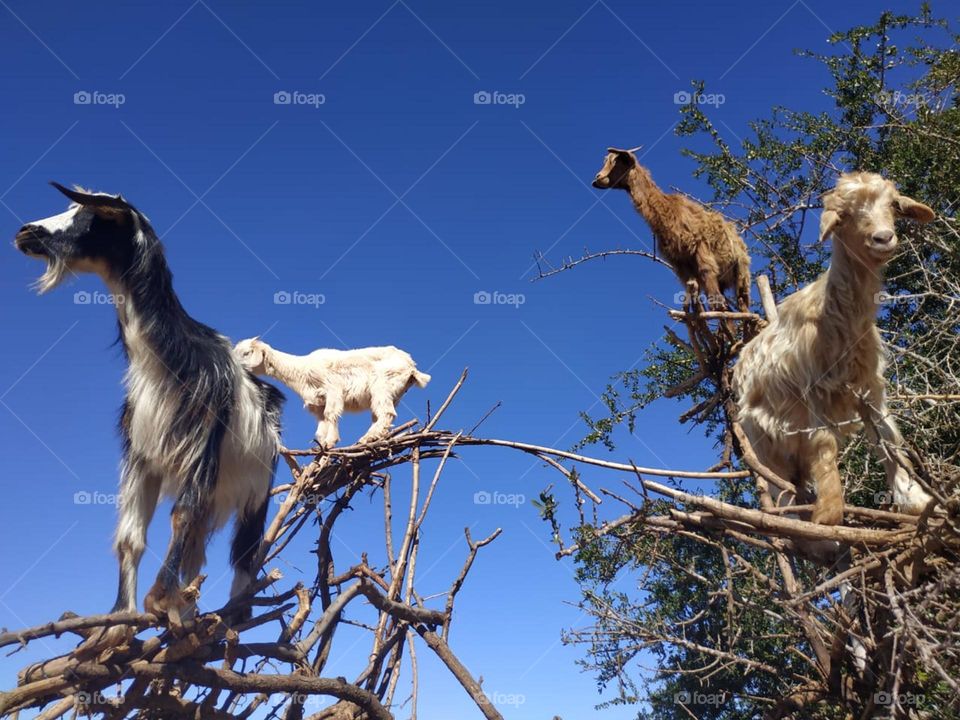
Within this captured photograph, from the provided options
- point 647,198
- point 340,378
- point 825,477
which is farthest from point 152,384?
point 340,378

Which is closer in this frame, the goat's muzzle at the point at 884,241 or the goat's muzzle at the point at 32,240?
the goat's muzzle at the point at 884,241

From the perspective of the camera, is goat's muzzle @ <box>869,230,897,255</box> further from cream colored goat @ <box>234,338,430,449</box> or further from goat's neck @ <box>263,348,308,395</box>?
goat's neck @ <box>263,348,308,395</box>

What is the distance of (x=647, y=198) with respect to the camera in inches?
192

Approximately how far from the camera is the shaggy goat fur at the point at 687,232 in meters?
4.78

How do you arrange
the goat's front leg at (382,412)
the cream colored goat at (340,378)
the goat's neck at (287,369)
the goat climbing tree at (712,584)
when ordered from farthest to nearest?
1. the goat's neck at (287,369)
2. the cream colored goat at (340,378)
3. the goat's front leg at (382,412)
4. the goat climbing tree at (712,584)

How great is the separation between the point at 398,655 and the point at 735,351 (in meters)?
2.62

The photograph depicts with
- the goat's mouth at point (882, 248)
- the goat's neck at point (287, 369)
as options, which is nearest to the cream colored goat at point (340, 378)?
the goat's neck at point (287, 369)

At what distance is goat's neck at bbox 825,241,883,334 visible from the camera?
146 inches

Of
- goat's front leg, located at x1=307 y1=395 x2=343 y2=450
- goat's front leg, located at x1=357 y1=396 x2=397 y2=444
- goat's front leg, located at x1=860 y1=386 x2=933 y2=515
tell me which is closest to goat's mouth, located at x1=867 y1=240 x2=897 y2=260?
goat's front leg, located at x1=860 y1=386 x2=933 y2=515

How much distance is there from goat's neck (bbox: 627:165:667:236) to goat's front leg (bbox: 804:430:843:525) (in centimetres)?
170

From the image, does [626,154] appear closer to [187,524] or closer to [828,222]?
[828,222]

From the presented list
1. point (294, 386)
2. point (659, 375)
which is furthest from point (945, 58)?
point (294, 386)

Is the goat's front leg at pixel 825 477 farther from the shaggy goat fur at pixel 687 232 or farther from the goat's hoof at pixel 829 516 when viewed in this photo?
the shaggy goat fur at pixel 687 232

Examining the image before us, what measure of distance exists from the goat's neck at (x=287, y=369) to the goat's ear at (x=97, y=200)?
4.20 m
